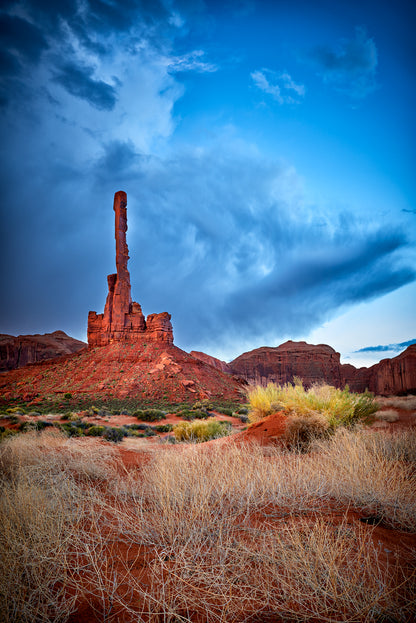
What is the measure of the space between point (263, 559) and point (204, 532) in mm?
697

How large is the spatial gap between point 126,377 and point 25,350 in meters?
50.1

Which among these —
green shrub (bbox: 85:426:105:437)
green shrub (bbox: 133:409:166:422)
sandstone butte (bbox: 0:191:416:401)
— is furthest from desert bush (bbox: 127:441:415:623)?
sandstone butte (bbox: 0:191:416:401)

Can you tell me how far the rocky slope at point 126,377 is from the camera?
1417 inches

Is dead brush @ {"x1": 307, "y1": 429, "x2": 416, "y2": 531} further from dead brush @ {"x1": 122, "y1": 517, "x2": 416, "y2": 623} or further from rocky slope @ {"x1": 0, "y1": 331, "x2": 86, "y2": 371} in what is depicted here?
rocky slope @ {"x1": 0, "y1": 331, "x2": 86, "y2": 371}

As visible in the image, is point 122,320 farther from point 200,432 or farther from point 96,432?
point 200,432

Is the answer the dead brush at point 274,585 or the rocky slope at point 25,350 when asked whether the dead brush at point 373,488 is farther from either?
the rocky slope at point 25,350

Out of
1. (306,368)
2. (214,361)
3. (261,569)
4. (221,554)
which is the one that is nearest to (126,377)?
(221,554)

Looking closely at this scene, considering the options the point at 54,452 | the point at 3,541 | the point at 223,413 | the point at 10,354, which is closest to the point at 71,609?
the point at 3,541

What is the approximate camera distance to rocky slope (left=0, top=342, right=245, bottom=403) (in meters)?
36.0

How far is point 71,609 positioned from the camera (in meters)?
1.87

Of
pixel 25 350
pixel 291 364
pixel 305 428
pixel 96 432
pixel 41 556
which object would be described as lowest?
pixel 96 432

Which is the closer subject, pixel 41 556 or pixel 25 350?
pixel 41 556

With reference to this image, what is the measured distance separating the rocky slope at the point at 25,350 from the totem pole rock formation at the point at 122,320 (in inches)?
981

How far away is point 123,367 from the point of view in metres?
43.1
